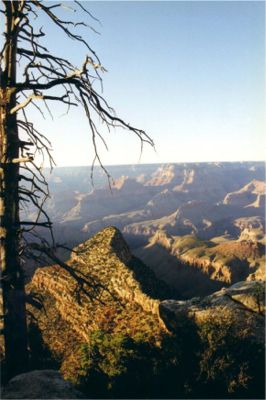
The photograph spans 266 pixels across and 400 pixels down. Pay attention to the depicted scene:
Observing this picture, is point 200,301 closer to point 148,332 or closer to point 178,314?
point 178,314

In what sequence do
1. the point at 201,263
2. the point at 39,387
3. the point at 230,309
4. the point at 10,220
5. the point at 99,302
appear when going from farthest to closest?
the point at 201,263
the point at 99,302
the point at 230,309
the point at 39,387
the point at 10,220

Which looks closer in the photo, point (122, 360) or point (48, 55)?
point (48, 55)

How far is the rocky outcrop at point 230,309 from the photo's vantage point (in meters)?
15.4

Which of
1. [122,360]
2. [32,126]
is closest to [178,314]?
[122,360]

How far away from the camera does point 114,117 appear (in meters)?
6.36

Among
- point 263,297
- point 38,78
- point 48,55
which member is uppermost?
point 48,55

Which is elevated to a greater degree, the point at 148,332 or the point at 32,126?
the point at 32,126

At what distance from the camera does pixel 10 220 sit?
6828 millimetres

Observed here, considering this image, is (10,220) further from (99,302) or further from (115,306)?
(99,302)

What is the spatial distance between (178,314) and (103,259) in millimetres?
13127

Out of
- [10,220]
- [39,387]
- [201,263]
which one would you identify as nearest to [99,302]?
[39,387]

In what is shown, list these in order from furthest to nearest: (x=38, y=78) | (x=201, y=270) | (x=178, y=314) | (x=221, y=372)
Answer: (x=201, y=270) < (x=178, y=314) < (x=221, y=372) < (x=38, y=78)

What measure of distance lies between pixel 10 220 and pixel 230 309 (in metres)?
12.6

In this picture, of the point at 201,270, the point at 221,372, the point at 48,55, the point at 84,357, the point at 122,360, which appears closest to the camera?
the point at 48,55
